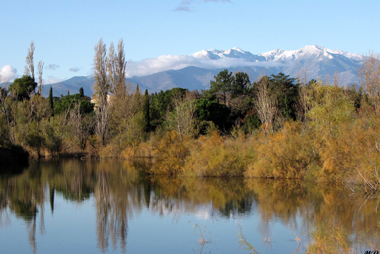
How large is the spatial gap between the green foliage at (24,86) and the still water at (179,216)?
34.9m

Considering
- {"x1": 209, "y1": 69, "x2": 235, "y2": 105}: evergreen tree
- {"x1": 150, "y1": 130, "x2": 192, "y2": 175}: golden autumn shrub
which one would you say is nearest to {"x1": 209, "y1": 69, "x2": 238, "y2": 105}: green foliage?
{"x1": 209, "y1": 69, "x2": 235, "y2": 105}: evergreen tree

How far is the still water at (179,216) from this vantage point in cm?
1201

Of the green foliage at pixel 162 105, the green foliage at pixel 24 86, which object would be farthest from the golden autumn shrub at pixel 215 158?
the green foliage at pixel 24 86

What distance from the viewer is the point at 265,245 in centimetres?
1182

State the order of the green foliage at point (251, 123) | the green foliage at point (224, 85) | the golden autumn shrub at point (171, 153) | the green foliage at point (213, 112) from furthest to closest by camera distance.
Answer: the green foliage at point (224, 85) → the green foliage at point (213, 112) → the green foliage at point (251, 123) → the golden autumn shrub at point (171, 153)

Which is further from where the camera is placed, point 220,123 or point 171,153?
point 220,123

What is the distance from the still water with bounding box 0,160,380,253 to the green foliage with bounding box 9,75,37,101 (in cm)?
3492

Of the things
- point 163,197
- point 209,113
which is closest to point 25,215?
point 163,197

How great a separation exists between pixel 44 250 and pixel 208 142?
15002 millimetres

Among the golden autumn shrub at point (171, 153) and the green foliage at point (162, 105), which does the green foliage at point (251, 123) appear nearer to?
the green foliage at point (162, 105)

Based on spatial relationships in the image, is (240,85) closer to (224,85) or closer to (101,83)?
(224,85)

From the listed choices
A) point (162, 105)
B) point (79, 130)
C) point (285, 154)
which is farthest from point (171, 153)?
point (162, 105)

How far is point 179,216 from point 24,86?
4811 cm

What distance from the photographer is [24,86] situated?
190 ft
